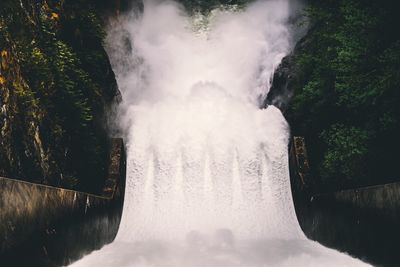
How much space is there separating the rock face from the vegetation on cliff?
612cm

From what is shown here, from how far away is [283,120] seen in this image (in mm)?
13750

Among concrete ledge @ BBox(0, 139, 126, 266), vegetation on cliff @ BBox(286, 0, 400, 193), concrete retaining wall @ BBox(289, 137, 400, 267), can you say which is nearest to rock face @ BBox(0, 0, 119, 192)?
concrete ledge @ BBox(0, 139, 126, 266)

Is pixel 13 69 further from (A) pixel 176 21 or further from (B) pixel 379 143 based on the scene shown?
(A) pixel 176 21

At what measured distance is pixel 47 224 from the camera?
18.5ft

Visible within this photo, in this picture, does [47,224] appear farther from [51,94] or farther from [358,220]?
[358,220]

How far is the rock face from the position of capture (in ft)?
20.6

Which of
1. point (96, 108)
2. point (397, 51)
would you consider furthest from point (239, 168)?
point (397, 51)

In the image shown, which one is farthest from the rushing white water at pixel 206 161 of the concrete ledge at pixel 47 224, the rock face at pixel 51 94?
the rock face at pixel 51 94

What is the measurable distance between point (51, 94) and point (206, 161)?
217 inches

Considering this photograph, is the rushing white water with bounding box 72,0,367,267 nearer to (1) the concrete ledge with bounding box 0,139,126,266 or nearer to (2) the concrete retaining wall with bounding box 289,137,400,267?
(2) the concrete retaining wall with bounding box 289,137,400,267

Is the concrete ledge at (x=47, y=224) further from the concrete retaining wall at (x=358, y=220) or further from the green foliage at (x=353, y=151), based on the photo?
the green foliage at (x=353, y=151)

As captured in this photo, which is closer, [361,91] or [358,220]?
[358,220]

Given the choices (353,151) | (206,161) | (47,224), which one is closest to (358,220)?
(353,151)

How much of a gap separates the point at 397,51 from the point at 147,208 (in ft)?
23.7
